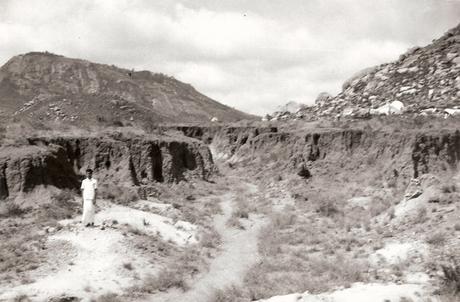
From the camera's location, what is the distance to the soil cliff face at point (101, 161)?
16.4 meters

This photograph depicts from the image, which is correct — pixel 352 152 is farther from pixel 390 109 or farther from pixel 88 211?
pixel 88 211

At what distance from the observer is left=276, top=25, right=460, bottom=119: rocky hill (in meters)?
33.7

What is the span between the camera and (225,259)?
45.6ft

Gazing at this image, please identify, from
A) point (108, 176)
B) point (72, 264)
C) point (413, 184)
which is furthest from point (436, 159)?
point (72, 264)

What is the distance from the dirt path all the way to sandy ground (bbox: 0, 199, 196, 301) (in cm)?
108

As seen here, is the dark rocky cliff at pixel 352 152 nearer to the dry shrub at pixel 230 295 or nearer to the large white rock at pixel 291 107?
the dry shrub at pixel 230 295

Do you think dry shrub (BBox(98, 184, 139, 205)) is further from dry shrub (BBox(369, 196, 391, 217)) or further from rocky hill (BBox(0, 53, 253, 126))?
rocky hill (BBox(0, 53, 253, 126))

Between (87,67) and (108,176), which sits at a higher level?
(87,67)

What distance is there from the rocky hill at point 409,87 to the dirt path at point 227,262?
54.3 feet

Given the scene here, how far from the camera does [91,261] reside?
1205 cm

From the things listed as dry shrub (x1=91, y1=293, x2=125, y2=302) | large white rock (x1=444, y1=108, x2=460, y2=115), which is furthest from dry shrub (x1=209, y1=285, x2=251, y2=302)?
large white rock (x1=444, y1=108, x2=460, y2=115)

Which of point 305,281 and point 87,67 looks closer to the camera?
point 305,281

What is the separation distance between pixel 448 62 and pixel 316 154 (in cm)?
1713

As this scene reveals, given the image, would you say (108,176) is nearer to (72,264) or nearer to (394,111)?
(72,264)
